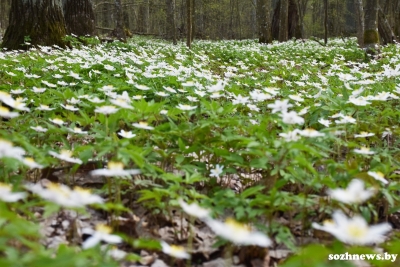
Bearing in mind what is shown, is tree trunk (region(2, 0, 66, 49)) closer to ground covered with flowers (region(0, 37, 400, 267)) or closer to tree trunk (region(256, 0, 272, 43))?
ground covered with flowers (region(0, 37, 400, 267))

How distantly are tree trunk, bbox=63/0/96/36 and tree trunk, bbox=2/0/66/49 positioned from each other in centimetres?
228

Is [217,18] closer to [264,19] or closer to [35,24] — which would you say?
[264,19]

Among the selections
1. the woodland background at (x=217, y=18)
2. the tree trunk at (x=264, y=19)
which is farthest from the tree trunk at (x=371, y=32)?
the woodland background at (x=217, y=18)

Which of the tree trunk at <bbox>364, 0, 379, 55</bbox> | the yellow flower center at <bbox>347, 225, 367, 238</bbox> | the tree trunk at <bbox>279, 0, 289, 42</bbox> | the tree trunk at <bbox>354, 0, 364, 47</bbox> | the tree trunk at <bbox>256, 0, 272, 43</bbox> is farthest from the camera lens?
the tree trunk at <bbox>279, 0, 289, 42</bbox>

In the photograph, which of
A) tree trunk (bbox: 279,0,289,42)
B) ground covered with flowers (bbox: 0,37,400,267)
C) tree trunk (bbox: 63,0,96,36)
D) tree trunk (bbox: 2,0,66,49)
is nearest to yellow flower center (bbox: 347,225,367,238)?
ground covered with flowers (bbox: 0,37,400,267)

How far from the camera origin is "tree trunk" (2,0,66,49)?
759 centimetres

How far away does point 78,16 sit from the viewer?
33.7ft

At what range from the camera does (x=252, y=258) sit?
5.85ft

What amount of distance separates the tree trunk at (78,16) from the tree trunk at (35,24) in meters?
2.28

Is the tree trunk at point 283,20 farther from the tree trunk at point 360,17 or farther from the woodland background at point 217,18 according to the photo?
the woodland background at point 217,18

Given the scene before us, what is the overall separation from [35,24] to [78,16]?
9.15ft

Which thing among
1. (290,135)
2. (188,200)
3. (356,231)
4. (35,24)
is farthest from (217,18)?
(356,231)

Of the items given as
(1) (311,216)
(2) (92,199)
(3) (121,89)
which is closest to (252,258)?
(1) (311,216)

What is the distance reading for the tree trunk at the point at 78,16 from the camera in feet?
33.3
